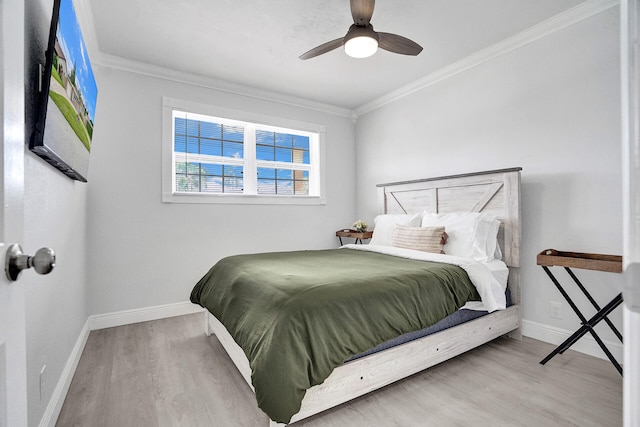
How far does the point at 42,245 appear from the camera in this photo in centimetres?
149

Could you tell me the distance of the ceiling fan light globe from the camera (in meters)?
2.12

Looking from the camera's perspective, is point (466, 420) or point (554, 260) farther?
point (554, 260)

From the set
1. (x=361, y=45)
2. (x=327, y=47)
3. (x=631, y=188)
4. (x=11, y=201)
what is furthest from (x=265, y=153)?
(x=631, y=188)

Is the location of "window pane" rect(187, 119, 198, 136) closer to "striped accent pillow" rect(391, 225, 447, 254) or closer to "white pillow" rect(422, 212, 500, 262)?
"striped accent pillow" rect(391, 225, 447, 254)

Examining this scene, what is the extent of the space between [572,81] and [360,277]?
7.98ft

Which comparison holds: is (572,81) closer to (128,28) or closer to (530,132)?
(530,132)

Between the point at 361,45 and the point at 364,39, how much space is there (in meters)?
0.05

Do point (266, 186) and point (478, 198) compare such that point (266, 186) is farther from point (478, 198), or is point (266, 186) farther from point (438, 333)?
point (438, 333)

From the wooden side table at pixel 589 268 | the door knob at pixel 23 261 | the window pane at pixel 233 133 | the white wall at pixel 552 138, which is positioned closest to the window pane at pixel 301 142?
the window pane at pixel 233 133

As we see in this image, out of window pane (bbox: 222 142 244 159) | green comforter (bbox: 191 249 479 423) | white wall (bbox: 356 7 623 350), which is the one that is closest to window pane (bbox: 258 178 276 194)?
window pane (bbox: 222 142 244 159)

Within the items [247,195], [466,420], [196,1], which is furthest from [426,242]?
[196,1]

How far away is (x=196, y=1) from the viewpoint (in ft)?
7.63

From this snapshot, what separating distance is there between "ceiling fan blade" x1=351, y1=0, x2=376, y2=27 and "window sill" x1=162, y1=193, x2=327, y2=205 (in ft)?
7.92

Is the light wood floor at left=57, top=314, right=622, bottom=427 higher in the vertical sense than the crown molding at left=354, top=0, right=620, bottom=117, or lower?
lower
